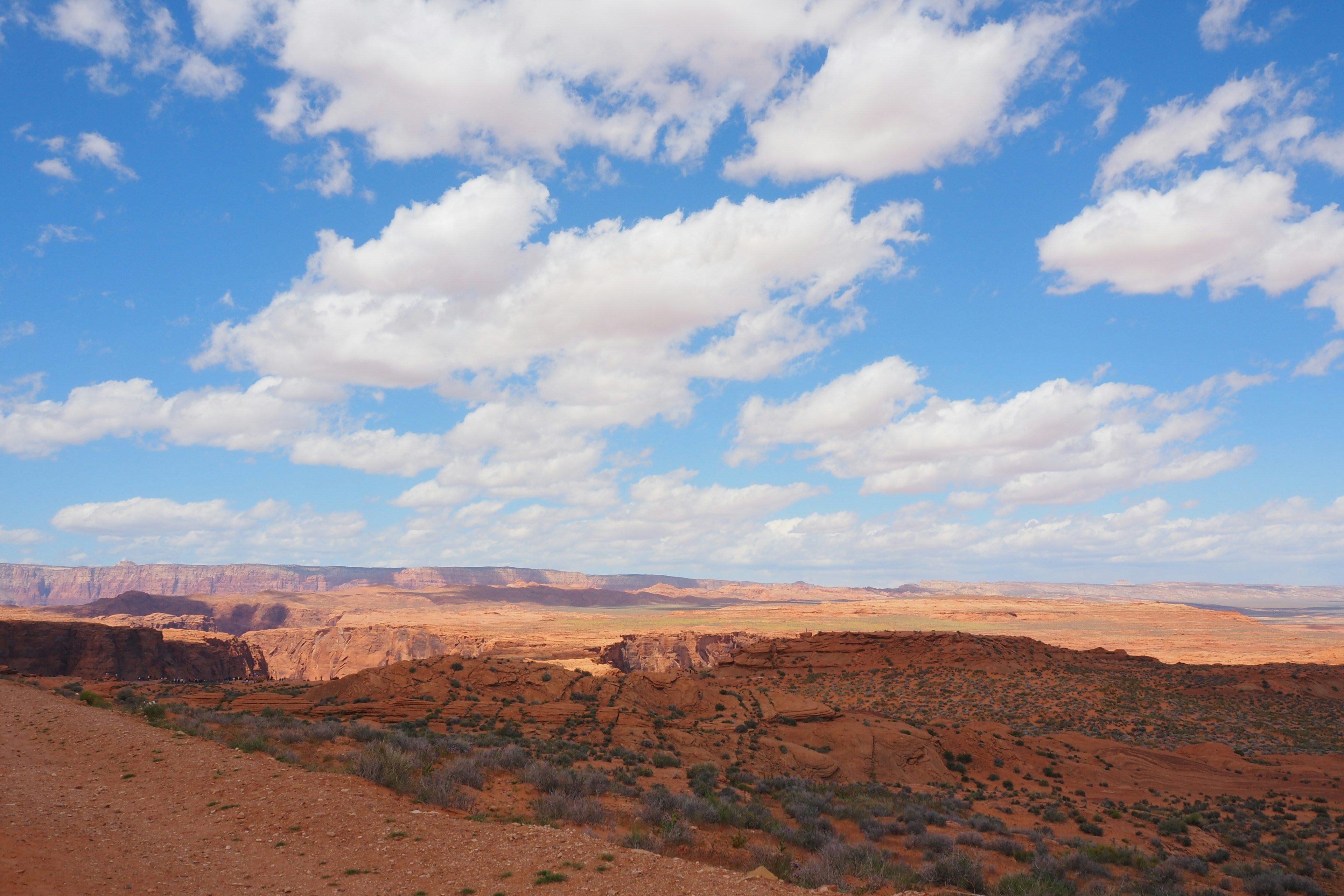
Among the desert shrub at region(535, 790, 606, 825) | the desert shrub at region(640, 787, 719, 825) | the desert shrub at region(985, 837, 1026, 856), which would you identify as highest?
the desert shrub at region(535, 790, 606, 825)

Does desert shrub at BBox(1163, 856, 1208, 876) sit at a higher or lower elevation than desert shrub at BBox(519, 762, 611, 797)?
lower

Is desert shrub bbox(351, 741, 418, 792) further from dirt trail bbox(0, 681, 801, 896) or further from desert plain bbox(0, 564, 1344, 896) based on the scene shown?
dirt trail bbox(0, 681, 801, 896)

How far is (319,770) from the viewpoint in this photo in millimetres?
13539

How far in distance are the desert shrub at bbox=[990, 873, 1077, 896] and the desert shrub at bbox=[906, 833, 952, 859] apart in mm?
1559

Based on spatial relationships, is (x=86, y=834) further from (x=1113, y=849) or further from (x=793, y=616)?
(x=793, y=616)

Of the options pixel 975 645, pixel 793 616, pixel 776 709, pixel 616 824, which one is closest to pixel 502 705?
pixel 776 709

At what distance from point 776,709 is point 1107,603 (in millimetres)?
168504

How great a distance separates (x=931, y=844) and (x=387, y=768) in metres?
10.2

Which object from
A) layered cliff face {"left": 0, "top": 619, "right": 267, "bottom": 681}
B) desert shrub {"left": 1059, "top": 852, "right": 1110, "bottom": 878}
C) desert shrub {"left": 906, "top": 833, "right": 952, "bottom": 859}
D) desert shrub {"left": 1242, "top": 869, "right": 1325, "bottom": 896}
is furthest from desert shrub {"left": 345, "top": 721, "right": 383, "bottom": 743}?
layered cliff face {"left": 0, "top": 619, "right": 267, "bottom": 681}

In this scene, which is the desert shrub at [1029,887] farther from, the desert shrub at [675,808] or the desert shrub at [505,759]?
the desert shrub at [505,759]

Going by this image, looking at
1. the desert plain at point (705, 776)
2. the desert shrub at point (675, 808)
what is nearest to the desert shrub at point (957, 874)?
the desert plain at point (705, 776)

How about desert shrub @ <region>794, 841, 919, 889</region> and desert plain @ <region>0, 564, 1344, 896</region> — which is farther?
desert shrub @ <region>794, 841, 919, 889</region>

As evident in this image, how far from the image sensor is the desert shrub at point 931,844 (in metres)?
13.2

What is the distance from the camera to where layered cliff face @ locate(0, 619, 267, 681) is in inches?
2183
